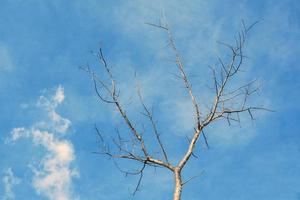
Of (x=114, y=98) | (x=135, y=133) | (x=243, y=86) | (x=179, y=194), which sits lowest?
(x=179, y=194)

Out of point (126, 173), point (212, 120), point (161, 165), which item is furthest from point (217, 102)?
point (126, 173)

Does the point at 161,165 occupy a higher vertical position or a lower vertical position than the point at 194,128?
lower

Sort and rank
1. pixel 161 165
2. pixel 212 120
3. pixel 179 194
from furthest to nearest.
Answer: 1. pixel 212 120
2. pixel 161 165
3. pixel 179 194

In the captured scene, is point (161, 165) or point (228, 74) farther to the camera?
point (228, 74)

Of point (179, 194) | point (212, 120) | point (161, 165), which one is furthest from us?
point (212, 120)

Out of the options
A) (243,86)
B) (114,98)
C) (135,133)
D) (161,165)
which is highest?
(243,86)

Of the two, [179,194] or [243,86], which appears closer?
[179,194]

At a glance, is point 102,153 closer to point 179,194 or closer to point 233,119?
point 179,194

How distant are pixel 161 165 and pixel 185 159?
1.33ft

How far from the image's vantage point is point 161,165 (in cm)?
668

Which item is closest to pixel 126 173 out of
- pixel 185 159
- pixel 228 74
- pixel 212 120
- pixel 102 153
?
pixel 102 153

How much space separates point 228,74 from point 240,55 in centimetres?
43

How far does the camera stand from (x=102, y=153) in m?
7.18

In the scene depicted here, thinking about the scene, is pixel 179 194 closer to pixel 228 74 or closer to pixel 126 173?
pixel 126 173
